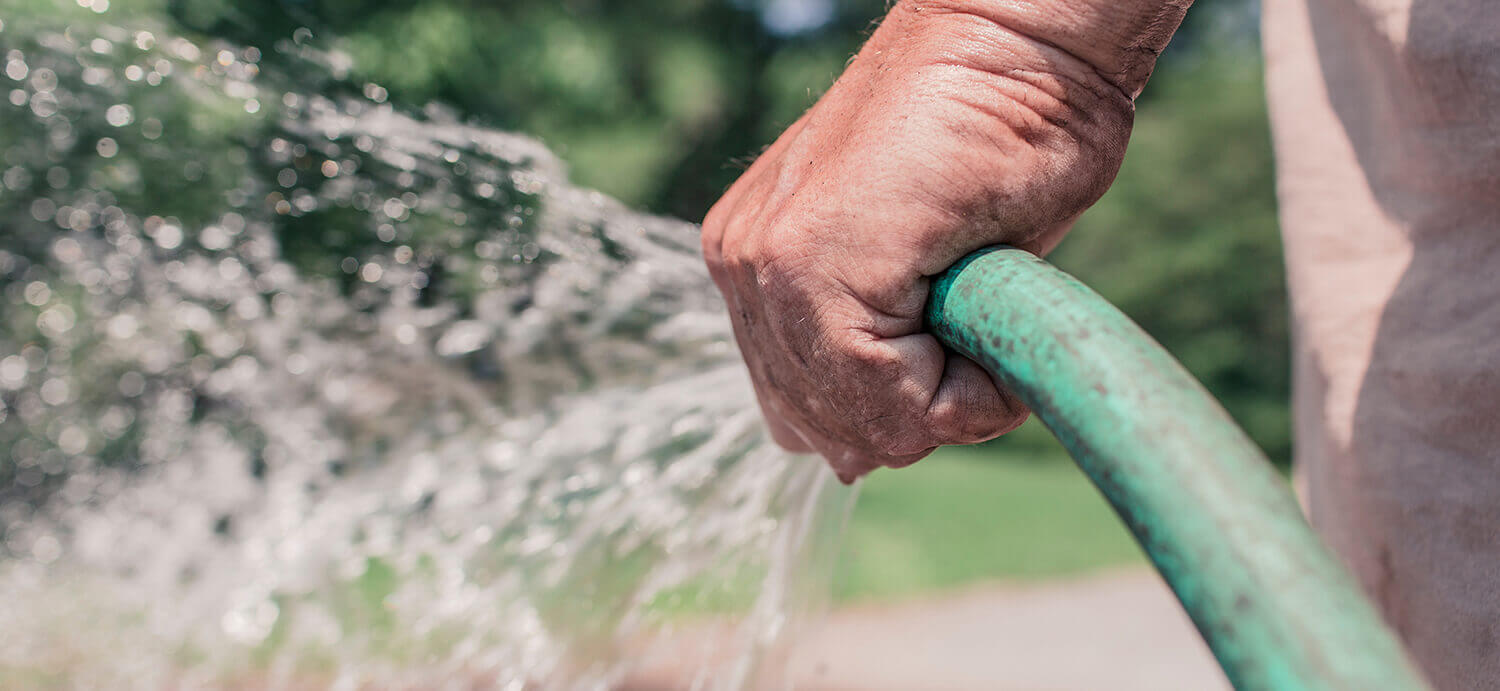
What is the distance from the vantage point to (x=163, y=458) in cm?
869

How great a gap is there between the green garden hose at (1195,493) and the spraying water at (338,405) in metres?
0.89

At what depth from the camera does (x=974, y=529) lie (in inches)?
351

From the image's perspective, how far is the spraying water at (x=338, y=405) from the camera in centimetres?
223

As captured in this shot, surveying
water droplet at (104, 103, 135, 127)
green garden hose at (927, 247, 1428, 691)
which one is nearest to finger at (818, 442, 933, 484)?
green garden hose at (927, 247, 1428, 691)

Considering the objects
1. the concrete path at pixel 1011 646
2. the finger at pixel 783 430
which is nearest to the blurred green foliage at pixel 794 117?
the concrete path at pixel 1011 646

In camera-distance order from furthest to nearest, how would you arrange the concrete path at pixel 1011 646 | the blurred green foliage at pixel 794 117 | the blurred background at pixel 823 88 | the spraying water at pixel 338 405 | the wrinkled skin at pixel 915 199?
1. the blurred green foliage at pixel 794 117
2. the blurred background at pixel 823 88
3. the concrete path at pixel 1011 646
4. the spraying water at pixel 338 405
5. the wrinkled skin at pixel 915 199

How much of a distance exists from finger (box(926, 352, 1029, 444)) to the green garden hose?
15 centimetres

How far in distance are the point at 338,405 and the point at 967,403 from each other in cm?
738

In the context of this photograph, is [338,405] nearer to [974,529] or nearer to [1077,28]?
[974,529]

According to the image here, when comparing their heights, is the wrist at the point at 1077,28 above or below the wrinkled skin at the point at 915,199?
above

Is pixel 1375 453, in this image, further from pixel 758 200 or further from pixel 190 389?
pixel 190 389

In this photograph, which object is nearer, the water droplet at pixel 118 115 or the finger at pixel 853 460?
the finger at pixel 853 460

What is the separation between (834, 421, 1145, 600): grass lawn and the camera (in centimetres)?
764

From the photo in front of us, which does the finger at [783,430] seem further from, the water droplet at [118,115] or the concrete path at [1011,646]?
the water droplet at [118,115]
